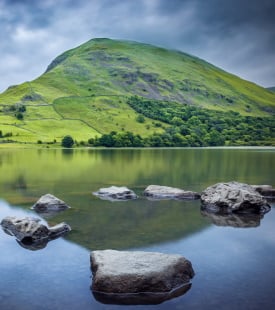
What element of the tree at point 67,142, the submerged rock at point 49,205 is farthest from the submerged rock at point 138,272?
the tree at point 67,142

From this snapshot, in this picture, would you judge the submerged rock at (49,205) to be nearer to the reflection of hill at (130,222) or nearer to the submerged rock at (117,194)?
the reflection of hill at (130,222)

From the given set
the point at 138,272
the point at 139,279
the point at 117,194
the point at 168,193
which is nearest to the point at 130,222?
the point at 117,194

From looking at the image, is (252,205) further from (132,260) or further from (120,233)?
(132,260)

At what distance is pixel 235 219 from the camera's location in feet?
100

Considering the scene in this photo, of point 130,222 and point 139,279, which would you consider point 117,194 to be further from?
point 139,279

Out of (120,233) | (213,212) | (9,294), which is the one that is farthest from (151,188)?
(9,294)

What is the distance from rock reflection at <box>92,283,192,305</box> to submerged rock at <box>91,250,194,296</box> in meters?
0.15

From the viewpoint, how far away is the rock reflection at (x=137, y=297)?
15.7 meters

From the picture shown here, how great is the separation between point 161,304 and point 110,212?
16767 millimetres

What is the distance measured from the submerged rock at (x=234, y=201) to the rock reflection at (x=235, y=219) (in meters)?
0.81

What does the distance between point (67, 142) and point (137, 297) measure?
586 ft

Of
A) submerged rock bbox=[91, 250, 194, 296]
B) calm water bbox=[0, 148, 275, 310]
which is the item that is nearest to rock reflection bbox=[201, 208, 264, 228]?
calm water bbox=[0, 148, 275, 310]

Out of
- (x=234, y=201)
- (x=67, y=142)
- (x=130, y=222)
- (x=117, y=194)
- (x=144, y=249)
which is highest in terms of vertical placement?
(x=234, y=201)

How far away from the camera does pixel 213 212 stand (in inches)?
1296
